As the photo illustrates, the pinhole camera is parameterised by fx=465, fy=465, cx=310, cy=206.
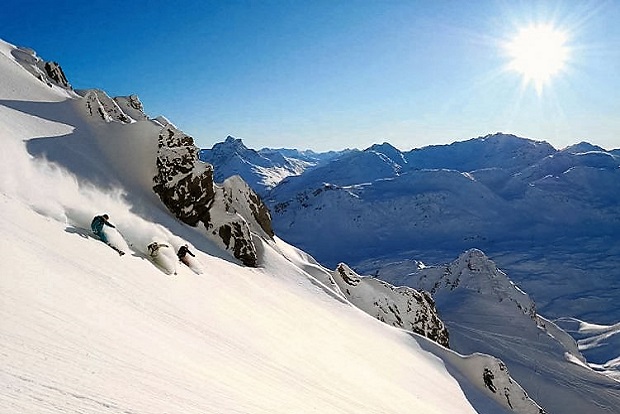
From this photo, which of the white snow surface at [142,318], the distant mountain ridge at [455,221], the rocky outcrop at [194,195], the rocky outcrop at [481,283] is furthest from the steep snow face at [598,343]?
the rocky outcrop at [194,195]

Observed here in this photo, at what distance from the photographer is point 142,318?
1115cm

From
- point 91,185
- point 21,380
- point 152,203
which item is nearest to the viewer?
point 21,380

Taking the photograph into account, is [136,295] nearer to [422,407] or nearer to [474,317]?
[422,407]

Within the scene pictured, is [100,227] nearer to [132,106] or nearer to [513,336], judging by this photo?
[132,106]

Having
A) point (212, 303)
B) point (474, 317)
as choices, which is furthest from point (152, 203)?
point (474, 317)

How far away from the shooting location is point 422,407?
1762 centimetres

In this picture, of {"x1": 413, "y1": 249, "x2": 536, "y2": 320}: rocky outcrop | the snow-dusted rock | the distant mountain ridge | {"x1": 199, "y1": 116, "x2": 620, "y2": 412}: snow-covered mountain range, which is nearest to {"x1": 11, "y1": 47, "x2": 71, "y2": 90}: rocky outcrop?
the snow-dusted rock

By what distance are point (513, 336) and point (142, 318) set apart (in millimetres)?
57522

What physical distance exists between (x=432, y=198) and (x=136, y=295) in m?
177

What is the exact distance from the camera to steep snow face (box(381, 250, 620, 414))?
43719mm

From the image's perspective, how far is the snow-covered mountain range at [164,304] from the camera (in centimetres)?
736

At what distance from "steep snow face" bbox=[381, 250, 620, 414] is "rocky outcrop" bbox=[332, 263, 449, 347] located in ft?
40.7

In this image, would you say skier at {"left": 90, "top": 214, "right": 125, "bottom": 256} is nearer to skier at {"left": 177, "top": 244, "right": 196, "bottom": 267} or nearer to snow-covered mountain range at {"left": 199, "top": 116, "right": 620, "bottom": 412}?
skier at {"left": 177, "top": 244, "right": 196, "bottom": 267}

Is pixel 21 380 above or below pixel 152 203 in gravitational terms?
below
